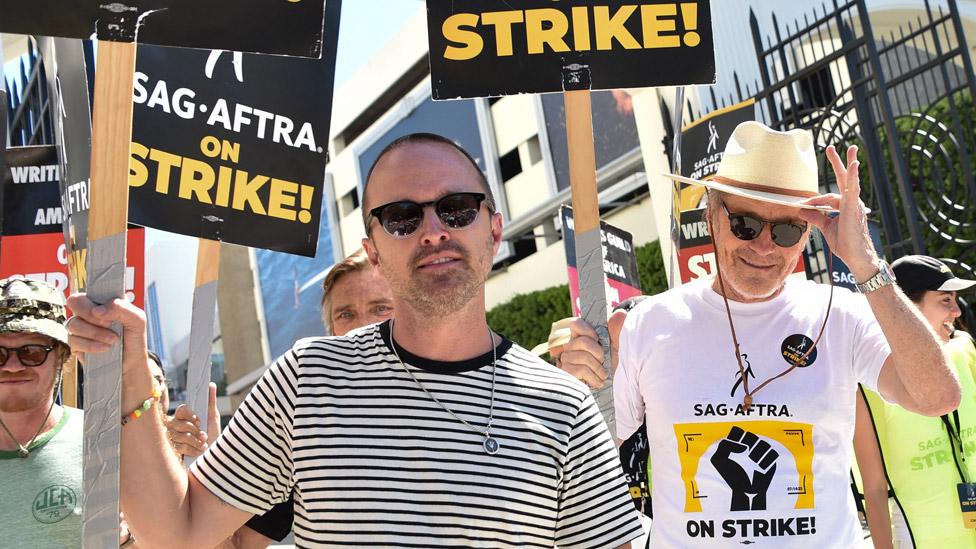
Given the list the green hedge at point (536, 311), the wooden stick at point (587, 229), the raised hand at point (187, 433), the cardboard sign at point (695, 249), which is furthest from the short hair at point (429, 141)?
the green hedge at point (536, 311)

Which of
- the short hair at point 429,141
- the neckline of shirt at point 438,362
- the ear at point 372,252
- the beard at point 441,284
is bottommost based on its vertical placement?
the neckline of shirt at point 438,362

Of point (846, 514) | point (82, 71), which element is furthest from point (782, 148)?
point (82, 71)

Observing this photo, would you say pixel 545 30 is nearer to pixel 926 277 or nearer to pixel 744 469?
pixel 744 469

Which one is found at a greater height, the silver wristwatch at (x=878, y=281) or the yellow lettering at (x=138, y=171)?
the yellow lettering at (x=138, y=171)

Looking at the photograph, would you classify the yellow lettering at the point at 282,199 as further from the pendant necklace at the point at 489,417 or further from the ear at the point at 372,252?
the pendant necklace at the point at 489,417

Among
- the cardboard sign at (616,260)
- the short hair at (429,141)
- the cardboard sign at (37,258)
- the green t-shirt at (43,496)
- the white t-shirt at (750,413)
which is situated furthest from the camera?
the cardboard sign at (616,260)

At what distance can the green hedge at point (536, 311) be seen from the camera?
15742 millimetres

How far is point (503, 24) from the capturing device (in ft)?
9.39

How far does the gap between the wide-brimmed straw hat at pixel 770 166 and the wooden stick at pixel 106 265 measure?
162cm

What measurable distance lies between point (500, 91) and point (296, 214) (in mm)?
1210

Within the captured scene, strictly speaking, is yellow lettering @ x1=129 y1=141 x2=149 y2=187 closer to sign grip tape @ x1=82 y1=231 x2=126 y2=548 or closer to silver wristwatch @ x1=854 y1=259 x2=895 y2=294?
sign grip tape @ x1=82 y1=231 x2=126 y2=548

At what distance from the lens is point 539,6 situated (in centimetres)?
288

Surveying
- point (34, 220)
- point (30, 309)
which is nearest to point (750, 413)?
point (30, 309)

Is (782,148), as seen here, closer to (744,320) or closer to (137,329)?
(744,320)
